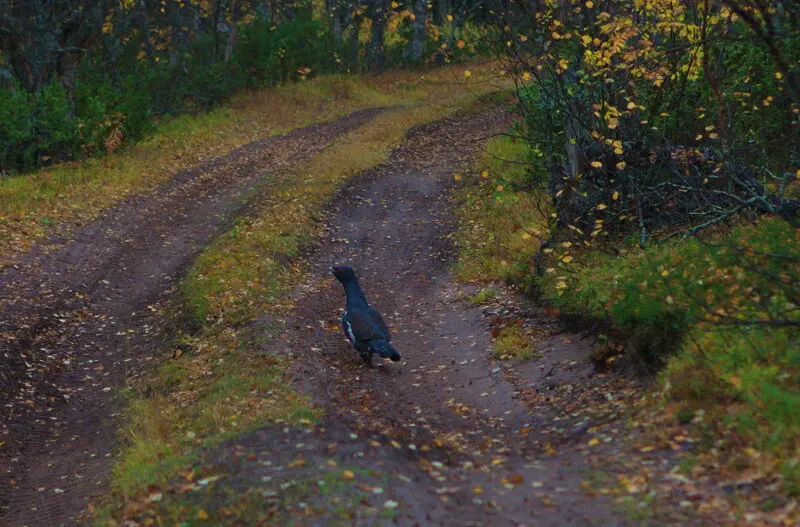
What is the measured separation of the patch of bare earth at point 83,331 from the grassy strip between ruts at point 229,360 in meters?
0.54

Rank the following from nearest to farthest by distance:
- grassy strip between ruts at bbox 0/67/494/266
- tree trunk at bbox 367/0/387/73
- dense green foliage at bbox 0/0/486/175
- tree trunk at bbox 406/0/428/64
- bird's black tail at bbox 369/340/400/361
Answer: bird's black tail at bbox 369/340/400/361, grassy strip between ruts at bbox 0/67/494/266, dense green foliage at bbox 0/0/486/175, tree trunk at bbox 367/0/387/73, tree trunk at bbox 406/0/428/64

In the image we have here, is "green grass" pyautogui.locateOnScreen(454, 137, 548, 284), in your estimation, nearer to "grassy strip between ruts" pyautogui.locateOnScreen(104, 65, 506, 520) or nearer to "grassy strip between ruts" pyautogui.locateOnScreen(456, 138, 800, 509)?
"grassy strip between ruts" pyautogui.locateOnScreen(456, 138, 800, 509)

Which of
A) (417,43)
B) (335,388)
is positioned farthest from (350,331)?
(417,43)

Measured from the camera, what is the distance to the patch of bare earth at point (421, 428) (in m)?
6.43

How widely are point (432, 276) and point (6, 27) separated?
15.1 metres

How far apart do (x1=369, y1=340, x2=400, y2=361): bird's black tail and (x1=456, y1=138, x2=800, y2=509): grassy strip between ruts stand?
2602 millimetres

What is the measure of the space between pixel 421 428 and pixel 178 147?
19.4 meters

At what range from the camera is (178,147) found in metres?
26.0

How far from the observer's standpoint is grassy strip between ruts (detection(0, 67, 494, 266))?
59.3 feet

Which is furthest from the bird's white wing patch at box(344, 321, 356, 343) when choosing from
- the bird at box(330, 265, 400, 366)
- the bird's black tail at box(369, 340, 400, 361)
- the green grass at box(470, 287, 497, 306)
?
the green grass at box(470, 287, 497, 306)

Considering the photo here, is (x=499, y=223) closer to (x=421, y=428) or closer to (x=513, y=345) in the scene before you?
(x=513, y=345)

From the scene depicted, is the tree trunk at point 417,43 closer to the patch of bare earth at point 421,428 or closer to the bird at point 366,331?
the patch of bare earth at point 421,428

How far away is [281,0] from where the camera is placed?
39.8 m

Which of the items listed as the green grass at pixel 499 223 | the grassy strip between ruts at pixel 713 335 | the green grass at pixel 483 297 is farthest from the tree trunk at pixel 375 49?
the grassy strip between ruts at pixel 713 335
